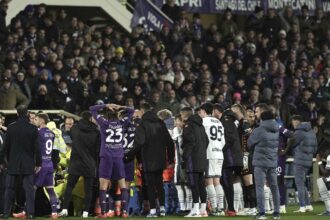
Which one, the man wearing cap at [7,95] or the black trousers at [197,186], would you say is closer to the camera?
the black trousers at [197,186]

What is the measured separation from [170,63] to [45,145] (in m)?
10.1

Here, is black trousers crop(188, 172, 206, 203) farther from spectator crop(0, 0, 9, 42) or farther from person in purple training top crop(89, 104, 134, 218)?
spectator crop(0, 0, 9, 42)

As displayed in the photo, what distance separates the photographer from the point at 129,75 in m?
32.8

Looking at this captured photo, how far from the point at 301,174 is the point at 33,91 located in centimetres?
773

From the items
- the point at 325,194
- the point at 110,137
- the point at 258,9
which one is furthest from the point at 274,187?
the point at 258,9

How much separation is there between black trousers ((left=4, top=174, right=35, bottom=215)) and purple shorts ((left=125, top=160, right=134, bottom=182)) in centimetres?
216

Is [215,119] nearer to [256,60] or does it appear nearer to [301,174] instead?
[301,174]

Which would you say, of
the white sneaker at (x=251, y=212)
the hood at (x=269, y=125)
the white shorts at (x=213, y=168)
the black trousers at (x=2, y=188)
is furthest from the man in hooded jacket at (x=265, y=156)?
the black trousers at (x=2, y=188)

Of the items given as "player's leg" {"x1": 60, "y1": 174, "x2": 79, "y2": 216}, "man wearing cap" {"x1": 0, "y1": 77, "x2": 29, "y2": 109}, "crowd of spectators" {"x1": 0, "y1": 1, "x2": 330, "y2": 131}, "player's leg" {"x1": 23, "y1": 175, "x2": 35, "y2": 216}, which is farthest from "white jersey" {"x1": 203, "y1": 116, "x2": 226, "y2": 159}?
"man wearing cap" {"x1": 0, "y1": 77, "x2": 29, "y2": 109}

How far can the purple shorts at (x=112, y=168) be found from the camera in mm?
24141

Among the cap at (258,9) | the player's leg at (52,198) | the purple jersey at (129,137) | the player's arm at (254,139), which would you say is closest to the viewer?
the player's arm at (254,139)

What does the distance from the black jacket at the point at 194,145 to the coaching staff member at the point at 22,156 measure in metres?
2.78

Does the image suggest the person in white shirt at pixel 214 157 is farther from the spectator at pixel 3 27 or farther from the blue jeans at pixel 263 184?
the spectator at pixel 3 27

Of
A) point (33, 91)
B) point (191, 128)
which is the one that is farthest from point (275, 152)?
point (33, 91)
